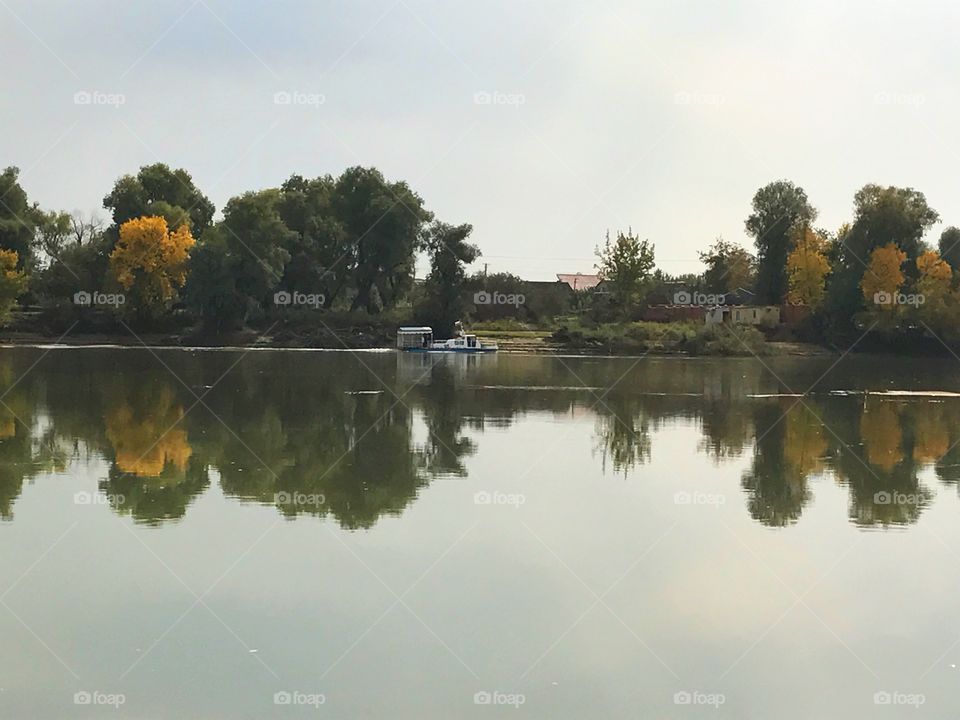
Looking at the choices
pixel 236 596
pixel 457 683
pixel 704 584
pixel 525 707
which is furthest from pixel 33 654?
pixel 704 584

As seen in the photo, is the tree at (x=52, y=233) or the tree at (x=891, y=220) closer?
the tree at (x=891, y=220)

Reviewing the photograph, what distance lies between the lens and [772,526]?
1584cm

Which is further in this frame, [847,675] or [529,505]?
[529,505]

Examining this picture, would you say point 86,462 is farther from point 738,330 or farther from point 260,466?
point 738,330

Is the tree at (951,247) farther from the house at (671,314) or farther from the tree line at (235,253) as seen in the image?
the tree line at (235,253)

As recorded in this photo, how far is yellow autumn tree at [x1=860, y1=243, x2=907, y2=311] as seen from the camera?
3009 inches

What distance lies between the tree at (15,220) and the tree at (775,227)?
5685cm

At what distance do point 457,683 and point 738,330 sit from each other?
7170cm

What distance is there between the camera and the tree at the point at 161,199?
84.6 meters

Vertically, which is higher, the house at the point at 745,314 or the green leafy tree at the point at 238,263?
the green leafy tree at the point at 238,263

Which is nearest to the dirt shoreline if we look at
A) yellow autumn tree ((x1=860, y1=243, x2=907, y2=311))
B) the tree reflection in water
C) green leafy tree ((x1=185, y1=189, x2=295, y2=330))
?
green leafy tree ((x1=185, y1=189, x2=295, y2=330))

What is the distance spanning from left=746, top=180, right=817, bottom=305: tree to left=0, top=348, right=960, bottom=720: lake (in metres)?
68.2

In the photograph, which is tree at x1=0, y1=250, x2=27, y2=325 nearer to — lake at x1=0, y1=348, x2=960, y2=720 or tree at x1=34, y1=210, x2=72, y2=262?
tree at x1=34, y1=210, x2=72, y2=262

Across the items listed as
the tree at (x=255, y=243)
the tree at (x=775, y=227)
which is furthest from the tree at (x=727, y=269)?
the tree at (x=255, y=243)
